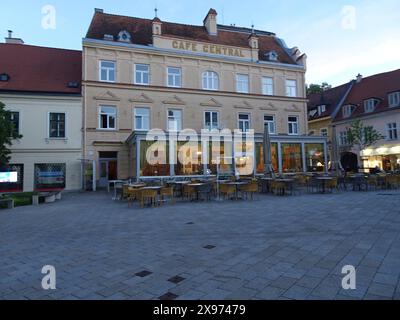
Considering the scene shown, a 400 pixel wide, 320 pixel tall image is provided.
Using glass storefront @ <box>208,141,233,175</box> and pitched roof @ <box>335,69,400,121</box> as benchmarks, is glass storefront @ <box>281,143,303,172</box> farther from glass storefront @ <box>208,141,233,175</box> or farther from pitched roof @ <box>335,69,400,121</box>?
pitched roof @ <box>335,69,400,121</box>

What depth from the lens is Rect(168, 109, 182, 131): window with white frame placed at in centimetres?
2375

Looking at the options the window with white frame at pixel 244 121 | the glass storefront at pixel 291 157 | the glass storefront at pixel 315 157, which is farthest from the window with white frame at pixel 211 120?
the glass storefront at pixel 315 157

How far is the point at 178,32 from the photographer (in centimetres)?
2631

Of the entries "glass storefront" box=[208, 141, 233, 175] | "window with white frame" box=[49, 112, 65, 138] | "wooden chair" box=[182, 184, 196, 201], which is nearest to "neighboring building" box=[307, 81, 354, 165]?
"glass storefront" box=[208, 141, 233, 175]

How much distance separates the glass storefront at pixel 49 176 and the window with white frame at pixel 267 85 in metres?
18.7

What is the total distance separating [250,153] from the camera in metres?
21.3

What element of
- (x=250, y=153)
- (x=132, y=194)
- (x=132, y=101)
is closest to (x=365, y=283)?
(x=132, y=194)

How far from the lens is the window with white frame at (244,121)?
84.6 feet

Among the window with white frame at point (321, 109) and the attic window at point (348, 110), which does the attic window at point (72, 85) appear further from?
the window with white frame at point (321, 109)

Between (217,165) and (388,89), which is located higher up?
(388,89)

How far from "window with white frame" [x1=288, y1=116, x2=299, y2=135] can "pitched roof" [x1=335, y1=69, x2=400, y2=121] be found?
359 inches
